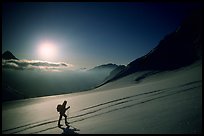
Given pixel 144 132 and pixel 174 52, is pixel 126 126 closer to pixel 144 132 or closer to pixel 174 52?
pixel 144 132

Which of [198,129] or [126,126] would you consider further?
[126,126]

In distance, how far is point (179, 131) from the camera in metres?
7.48

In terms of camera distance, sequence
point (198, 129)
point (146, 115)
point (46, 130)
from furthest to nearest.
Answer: point (46, 130), point (146, 115), point (198, 129)

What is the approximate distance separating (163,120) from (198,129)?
1955mm

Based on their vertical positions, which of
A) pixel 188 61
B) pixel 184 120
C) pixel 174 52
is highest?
pixel 174 52

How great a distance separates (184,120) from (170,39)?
6036 cm

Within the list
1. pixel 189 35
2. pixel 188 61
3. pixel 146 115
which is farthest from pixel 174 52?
pixel 146 115

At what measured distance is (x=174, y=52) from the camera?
54.2 meters

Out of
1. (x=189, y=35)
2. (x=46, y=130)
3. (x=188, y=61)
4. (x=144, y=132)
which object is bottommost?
(x=46, y=130)

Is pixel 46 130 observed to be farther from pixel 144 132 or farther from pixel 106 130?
pixel 144 132

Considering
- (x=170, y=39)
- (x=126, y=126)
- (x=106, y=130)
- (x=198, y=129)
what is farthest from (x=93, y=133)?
(x=170, y=39)

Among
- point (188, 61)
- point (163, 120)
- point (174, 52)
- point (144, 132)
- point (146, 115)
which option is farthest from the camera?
point (174, 52)

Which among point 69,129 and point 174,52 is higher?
point 174,52

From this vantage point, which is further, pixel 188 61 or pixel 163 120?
pixel 188 61
